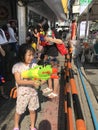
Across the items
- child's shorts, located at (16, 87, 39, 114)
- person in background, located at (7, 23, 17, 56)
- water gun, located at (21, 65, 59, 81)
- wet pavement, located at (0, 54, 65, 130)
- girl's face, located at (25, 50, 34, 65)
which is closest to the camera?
water gun, located at (21, 65, 59, 81)

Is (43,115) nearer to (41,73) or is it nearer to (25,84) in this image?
(25,84)

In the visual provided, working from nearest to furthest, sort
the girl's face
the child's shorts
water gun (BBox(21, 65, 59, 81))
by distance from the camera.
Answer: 1. water gun (BBox(21, 65, 59, 81))
2. the girl's face
3. the child's shorts

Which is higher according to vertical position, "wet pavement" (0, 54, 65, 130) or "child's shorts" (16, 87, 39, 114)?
"child's shorts" (16, 87, 39, 114)

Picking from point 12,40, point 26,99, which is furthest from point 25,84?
point 12,40

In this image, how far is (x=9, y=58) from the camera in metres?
6.71

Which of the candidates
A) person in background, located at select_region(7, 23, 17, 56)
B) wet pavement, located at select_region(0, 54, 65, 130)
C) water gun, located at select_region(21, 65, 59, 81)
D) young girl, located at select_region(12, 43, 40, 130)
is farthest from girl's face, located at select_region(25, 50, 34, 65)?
person in background, located at select_region(7, 23, 17, 56)

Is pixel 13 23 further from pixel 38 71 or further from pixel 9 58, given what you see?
pixel 38 71

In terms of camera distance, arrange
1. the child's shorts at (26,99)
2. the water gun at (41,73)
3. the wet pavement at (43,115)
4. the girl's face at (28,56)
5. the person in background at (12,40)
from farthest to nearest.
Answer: the person in background at (12,40) → the wet pavement at (43,115) → the child's shorts at (26,99) → the girl's face at (28,56) → the water gun at (41,73)

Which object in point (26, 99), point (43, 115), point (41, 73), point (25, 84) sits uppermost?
point (41, 73)

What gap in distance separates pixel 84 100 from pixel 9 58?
2644 mm

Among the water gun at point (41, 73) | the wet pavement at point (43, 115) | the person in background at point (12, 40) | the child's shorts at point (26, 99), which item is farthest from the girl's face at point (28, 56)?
the person in background at point (12, 40)

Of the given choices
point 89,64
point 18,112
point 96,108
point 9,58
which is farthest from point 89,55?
point 18,112

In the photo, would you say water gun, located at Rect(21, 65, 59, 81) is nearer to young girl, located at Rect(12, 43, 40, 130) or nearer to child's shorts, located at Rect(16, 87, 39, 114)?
young girl, located at Rect(12, 43, 40, 130)

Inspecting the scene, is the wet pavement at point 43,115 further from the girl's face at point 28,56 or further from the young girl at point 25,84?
the girl's face at point 28,56
